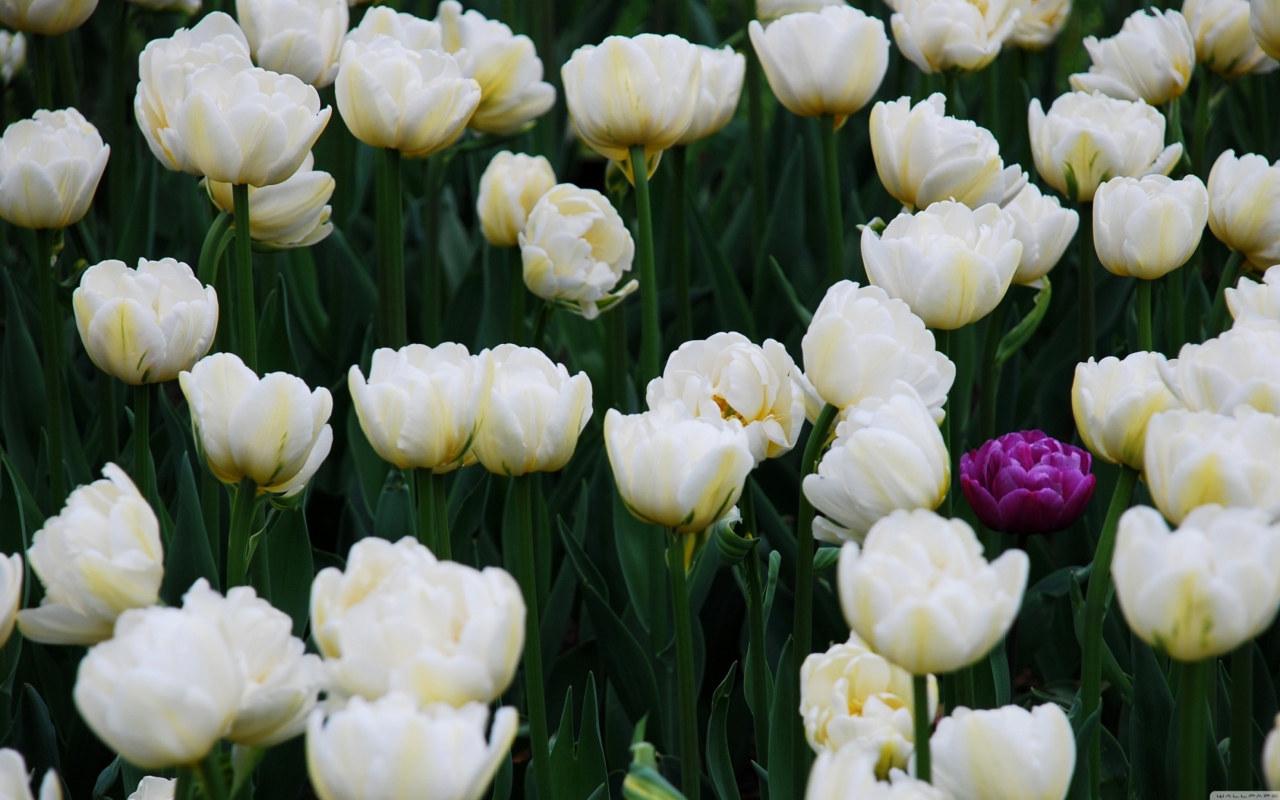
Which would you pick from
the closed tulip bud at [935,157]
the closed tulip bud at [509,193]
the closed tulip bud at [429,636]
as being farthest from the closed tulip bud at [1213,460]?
the closed tulip bud at [509,193]

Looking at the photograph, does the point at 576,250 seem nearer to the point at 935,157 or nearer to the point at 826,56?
the point at 826,56

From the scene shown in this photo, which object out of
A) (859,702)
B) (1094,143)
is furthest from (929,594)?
(1094,143)

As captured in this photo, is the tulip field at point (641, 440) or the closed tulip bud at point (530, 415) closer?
the tulip field at point (641, 440)

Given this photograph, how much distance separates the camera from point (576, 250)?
5.50 feet

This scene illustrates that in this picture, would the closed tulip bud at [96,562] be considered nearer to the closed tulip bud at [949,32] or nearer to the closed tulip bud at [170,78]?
the closed tulip bud at [170,78]

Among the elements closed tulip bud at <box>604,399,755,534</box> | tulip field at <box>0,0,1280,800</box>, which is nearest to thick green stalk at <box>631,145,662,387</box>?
tulip field at <box>0,0,1280,800</box>

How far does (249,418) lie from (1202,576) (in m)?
0.72

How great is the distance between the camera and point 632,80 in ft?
4.56

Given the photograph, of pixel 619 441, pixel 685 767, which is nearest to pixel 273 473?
pixel 619 441

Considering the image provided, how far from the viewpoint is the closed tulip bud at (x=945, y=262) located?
117 cm

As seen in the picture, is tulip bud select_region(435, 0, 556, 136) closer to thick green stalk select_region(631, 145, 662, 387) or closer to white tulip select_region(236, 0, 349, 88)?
white tulip select_region(236, 0, 349, 88)

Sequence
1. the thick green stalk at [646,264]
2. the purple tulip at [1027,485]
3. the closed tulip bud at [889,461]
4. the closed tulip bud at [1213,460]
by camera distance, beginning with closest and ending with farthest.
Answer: the closed tulip bud at [1213,460], the closed tulip bud at [889,461], the purple tulip at [1027,485], the thick green stalk at [646,264]

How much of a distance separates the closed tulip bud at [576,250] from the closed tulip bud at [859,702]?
79 centimetres

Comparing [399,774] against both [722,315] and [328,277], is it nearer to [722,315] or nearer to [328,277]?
[722,315]
